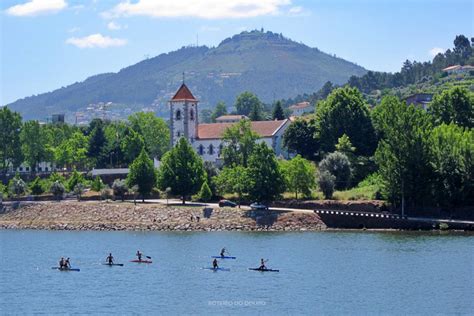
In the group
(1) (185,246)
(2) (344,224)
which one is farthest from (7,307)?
(2) (344,224)

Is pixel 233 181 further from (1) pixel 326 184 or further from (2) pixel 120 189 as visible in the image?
(2) pixel 120 189

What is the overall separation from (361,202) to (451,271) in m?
32.1

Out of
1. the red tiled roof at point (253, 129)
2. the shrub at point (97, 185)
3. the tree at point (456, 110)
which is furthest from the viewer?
the red tiled roof at point (253, 129)

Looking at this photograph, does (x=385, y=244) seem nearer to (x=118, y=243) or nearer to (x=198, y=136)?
(x=118, y=243)

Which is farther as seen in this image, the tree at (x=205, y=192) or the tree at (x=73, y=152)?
the tree at (x=73, y=152)

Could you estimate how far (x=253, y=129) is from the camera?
14112 cm

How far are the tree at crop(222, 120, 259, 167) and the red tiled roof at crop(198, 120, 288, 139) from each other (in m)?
12.6

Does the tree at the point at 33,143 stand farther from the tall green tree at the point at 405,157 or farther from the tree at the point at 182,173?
the tall green tree at the point at 405,157

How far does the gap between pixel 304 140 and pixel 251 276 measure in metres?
61.8

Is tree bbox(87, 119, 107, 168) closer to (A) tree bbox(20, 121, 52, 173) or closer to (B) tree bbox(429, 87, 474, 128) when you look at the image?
(A) tree bbox(20, 121, 52, 173)

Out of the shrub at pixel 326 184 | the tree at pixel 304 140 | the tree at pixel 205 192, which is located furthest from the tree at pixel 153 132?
the shrub at pixel 326 184

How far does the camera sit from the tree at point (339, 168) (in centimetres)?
11156

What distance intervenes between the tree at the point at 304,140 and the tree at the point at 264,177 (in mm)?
24283

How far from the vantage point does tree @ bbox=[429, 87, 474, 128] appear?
Result: 12381cm
